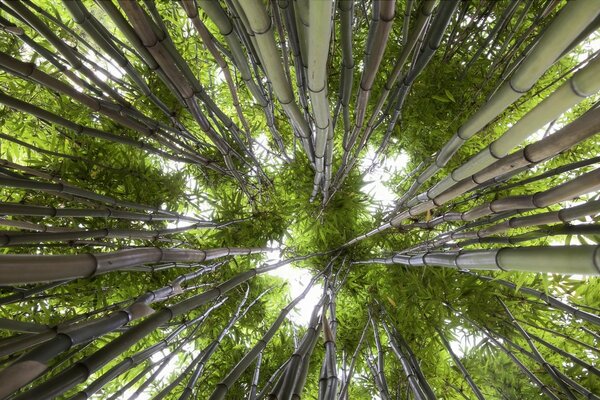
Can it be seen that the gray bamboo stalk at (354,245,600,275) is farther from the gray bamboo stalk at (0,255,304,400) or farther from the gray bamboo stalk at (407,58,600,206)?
the gray bamboo stalk at (0,255,304,400)

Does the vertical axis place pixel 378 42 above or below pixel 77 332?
above

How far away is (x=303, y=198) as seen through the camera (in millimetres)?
3012

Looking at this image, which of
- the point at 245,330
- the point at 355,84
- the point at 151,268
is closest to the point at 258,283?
the point at 245,330

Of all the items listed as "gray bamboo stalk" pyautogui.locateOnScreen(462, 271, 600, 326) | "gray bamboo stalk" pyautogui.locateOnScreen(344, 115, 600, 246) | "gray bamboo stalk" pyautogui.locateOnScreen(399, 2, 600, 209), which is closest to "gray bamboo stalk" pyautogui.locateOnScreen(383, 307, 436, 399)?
"gray bamboo stalk" pyautogui.locateOnScreen(462, 271, 600, 326)

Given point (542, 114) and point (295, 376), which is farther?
point (295, 376)

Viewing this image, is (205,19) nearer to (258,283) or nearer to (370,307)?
(258,283)

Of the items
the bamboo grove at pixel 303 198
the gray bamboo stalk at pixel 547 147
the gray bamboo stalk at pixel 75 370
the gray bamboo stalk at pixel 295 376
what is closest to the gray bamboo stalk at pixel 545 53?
the bamboo grove at pixel 303 198

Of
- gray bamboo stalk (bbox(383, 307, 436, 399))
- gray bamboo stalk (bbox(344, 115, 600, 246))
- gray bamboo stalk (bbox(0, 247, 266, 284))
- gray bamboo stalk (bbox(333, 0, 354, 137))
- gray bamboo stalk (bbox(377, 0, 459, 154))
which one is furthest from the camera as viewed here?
gray bamboo stalk (bbox(383, 307, 436, 399))

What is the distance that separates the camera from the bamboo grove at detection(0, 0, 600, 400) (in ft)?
3.19

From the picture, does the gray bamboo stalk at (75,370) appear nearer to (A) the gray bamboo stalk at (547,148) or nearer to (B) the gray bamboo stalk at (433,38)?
(A) the gray bamboo stalk at (547,148)

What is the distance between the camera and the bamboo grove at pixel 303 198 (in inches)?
38.3

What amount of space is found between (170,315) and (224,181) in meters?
2.10

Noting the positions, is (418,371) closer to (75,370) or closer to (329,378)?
(329,378)

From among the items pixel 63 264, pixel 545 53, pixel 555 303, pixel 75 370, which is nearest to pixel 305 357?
pixel 75 370
